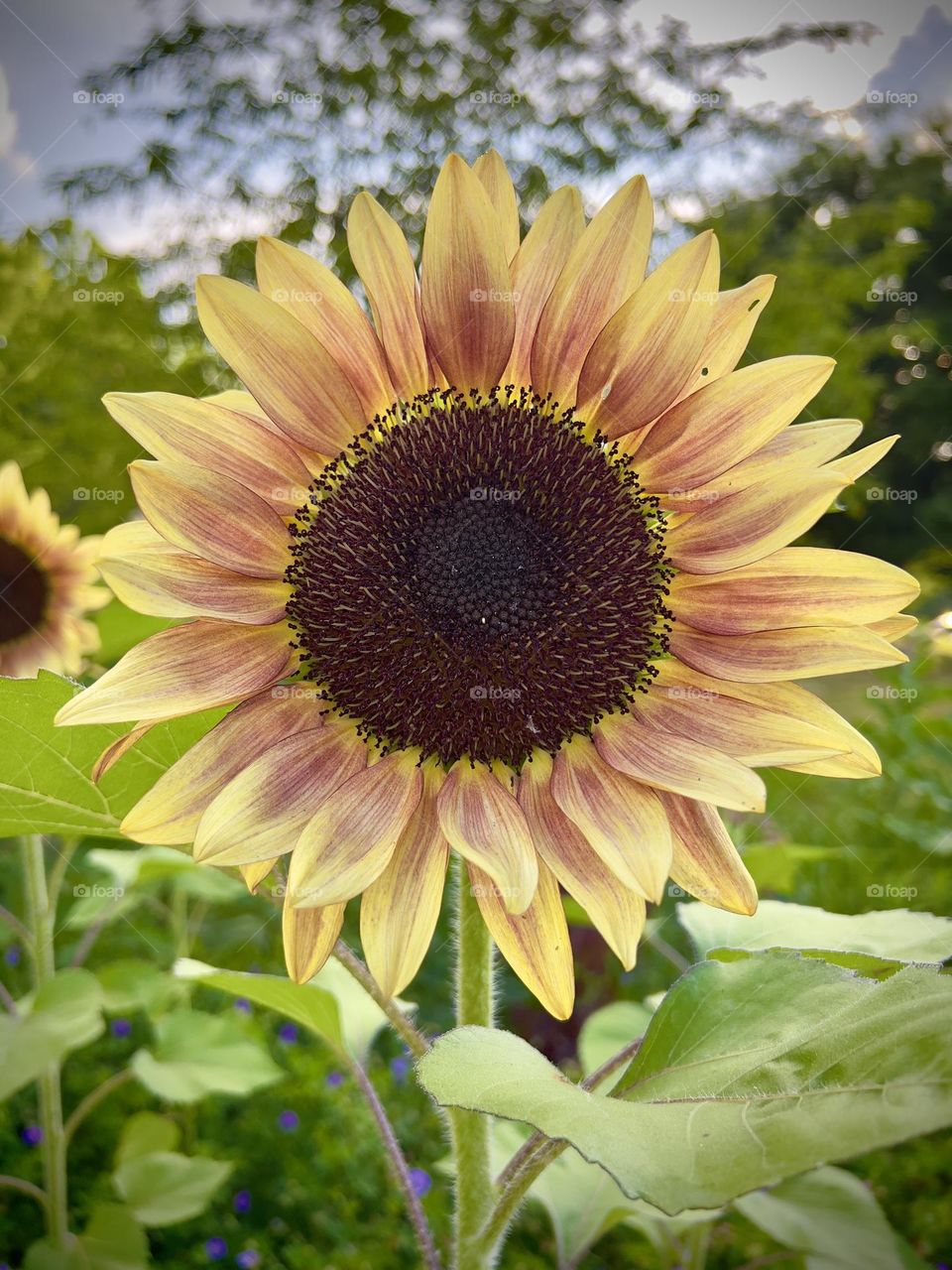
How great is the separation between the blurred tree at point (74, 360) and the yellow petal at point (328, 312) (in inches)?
109

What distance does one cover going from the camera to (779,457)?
610mm

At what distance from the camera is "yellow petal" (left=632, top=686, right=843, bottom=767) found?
55cm

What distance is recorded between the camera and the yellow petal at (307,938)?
575 mm

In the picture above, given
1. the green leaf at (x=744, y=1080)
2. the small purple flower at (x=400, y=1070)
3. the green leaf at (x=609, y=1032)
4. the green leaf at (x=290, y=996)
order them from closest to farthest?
the green leaf at (x=744, y=1080) < the green leaf at (x=290, y=996) < the green leaf at (x=609, y=1032) < the small purple flower at (x=400, y=1070)

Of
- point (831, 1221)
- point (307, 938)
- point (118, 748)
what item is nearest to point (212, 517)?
point (118, 748)

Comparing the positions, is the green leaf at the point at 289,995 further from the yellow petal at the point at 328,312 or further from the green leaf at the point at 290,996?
the yellow petal at the point at 328,312

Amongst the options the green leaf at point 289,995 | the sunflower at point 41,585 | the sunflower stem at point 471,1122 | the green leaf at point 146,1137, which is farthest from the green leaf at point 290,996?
the sunflower at point 41,585

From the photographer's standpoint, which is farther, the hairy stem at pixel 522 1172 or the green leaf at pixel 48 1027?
the green leaf at pixel 48 1027

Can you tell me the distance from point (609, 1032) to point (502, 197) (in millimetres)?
1029

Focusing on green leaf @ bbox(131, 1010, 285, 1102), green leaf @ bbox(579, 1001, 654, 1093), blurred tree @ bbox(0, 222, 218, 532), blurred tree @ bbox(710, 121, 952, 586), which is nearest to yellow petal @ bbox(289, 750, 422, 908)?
green leaf @ bbox(579, 1001, 654, 1093)

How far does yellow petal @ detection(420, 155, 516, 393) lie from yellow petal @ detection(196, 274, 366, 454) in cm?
7

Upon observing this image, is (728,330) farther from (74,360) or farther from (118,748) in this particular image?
(74,360)

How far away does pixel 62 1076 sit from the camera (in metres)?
2.14

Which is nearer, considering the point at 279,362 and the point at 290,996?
the point at 279,362
